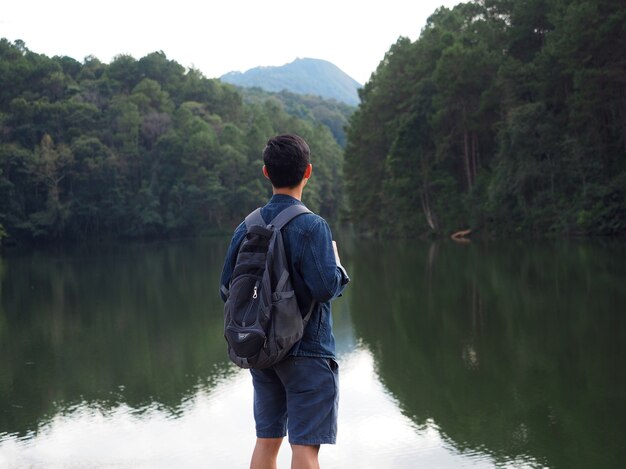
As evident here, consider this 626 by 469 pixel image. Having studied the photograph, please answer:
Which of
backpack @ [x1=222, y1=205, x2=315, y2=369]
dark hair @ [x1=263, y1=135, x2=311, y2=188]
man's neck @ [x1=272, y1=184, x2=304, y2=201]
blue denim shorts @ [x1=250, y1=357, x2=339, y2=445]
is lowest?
blue denim shorts @ [x1=250, y1=357, x2=339, y2=445]

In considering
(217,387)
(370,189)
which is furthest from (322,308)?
(370,189)

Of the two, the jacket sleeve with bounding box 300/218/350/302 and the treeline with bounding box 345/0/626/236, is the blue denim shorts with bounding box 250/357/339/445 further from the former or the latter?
the treeline with bounding box 345/0/626/236

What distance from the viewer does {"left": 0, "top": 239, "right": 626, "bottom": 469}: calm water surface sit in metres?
5.18

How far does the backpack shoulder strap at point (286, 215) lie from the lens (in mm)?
2857

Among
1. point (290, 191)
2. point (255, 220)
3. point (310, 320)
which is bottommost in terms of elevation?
point (310, 320)

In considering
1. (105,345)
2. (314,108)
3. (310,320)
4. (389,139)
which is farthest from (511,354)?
(314,108)

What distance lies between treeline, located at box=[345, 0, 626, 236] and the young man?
24.3m

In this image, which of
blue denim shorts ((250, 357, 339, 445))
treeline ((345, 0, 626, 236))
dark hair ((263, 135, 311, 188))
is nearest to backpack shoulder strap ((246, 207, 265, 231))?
dark hair ((263, 135, 311, 188))

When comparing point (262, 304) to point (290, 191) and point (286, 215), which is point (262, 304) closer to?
point (286, 215)

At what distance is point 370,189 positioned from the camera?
1722 inches

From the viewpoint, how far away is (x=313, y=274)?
282 centimetres

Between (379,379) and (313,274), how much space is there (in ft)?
15.8

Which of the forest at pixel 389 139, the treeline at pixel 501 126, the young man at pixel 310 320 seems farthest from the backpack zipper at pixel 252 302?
the forest at pixel 389 139

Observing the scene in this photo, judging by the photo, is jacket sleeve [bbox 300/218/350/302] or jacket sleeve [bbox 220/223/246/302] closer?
jacket sleeve [bbox 300/218/350/302]
